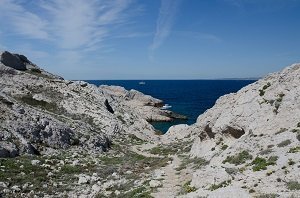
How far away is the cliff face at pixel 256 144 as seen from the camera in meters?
25.6

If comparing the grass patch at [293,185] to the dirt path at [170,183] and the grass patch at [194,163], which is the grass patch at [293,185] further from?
the grass patch at [194,163]

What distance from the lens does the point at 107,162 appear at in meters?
48.0

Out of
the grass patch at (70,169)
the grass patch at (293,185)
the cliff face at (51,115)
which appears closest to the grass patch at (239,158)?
Result: the grass patch at (293,185)

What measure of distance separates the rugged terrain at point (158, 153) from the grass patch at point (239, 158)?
0.28 feet

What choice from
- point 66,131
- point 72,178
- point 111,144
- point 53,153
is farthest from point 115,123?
point 72,178

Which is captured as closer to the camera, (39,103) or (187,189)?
(187,189)

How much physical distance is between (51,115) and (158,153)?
822 inches

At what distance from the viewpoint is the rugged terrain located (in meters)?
27.7

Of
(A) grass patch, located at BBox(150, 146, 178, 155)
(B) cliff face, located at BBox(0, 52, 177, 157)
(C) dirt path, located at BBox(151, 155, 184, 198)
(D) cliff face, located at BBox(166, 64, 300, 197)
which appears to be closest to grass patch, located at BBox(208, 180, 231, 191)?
(D) cliff face, located at BBox(166, 64, 300, 197)

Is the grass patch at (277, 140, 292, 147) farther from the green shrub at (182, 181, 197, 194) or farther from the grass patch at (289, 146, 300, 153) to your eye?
the green shrub at (182, 181, 197, 194)

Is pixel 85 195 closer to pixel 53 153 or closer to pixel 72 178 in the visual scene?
pixel 72 178

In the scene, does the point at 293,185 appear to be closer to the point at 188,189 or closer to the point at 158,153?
the point at 188,189

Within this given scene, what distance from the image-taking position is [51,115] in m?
65.3

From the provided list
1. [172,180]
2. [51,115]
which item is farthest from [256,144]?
[51,115]
